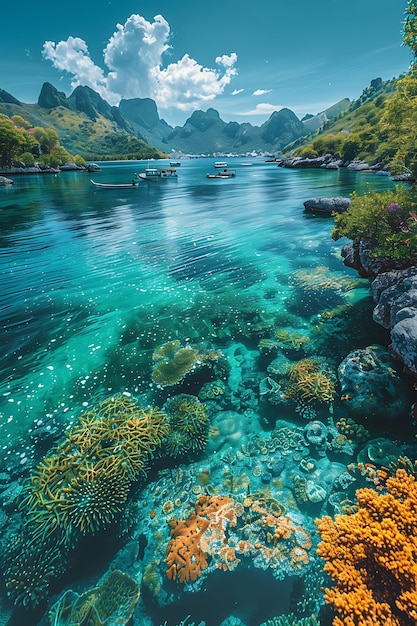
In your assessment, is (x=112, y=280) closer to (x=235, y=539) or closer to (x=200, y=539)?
(x=200, y=539)

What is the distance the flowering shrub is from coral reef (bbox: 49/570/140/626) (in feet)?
55.2

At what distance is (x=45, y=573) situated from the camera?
249 inches

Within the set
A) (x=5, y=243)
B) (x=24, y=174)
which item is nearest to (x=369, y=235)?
(x=5, y=243)

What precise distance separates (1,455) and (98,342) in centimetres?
641

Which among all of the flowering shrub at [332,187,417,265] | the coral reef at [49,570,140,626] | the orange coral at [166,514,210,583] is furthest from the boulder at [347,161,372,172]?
the coral reef at [49,570,140,626]

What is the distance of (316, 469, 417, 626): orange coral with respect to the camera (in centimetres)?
480

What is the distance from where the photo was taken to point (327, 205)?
39.8 m

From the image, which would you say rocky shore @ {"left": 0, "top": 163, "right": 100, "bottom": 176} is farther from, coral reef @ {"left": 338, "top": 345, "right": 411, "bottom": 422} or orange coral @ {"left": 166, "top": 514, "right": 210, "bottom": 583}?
orange coral @ {"left": 166, "top": 514, "right": 210, "bottom": 583}

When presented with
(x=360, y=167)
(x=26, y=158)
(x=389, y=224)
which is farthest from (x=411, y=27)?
(x=26, y=158)

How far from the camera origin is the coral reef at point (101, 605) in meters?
Result: 5.64

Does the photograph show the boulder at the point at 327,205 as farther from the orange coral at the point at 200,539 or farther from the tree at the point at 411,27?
the orange coral at the point at 200,539

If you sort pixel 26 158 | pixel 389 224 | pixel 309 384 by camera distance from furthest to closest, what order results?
pixel 26 158
pixel 389 224
pixel 309 384

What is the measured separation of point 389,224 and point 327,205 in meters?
26.2

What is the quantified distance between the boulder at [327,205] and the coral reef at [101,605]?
4114 cm
